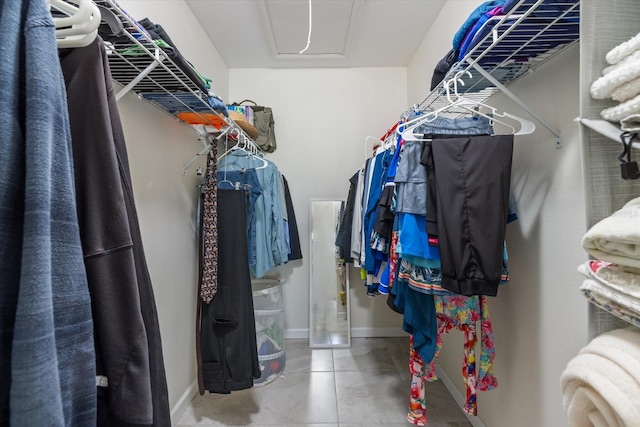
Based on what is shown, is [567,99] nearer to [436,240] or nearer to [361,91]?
[436,240]

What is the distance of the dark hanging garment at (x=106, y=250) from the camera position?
53cm

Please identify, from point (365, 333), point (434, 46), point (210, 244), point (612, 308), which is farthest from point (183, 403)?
point (434, 46)

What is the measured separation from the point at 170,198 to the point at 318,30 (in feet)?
5.34

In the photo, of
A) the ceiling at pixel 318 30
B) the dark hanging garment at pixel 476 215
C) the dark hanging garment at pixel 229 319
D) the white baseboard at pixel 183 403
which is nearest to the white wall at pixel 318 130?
the ceiling at pixel 318 30

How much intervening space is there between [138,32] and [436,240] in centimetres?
117

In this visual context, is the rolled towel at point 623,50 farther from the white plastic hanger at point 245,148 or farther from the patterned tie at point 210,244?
the white plastic hanger at point 245,148

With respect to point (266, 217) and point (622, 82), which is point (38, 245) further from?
point (266, 217)

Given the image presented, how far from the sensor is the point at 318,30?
224 cm

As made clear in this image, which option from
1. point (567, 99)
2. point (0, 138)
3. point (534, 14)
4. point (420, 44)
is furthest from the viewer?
point (420, 44)

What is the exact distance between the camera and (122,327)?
0.54m

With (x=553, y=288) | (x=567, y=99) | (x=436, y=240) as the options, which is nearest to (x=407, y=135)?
(x=436, y=240)

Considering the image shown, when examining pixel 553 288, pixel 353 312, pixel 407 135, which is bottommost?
pixel 353 312

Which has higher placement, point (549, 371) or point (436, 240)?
point (436, 240)

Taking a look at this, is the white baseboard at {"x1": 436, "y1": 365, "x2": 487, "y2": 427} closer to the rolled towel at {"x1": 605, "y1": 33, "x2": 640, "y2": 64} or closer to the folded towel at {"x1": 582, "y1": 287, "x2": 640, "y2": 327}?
the folded towel at {"x1": 582, "y1": 287, "x2": 640, "y2": 327}
